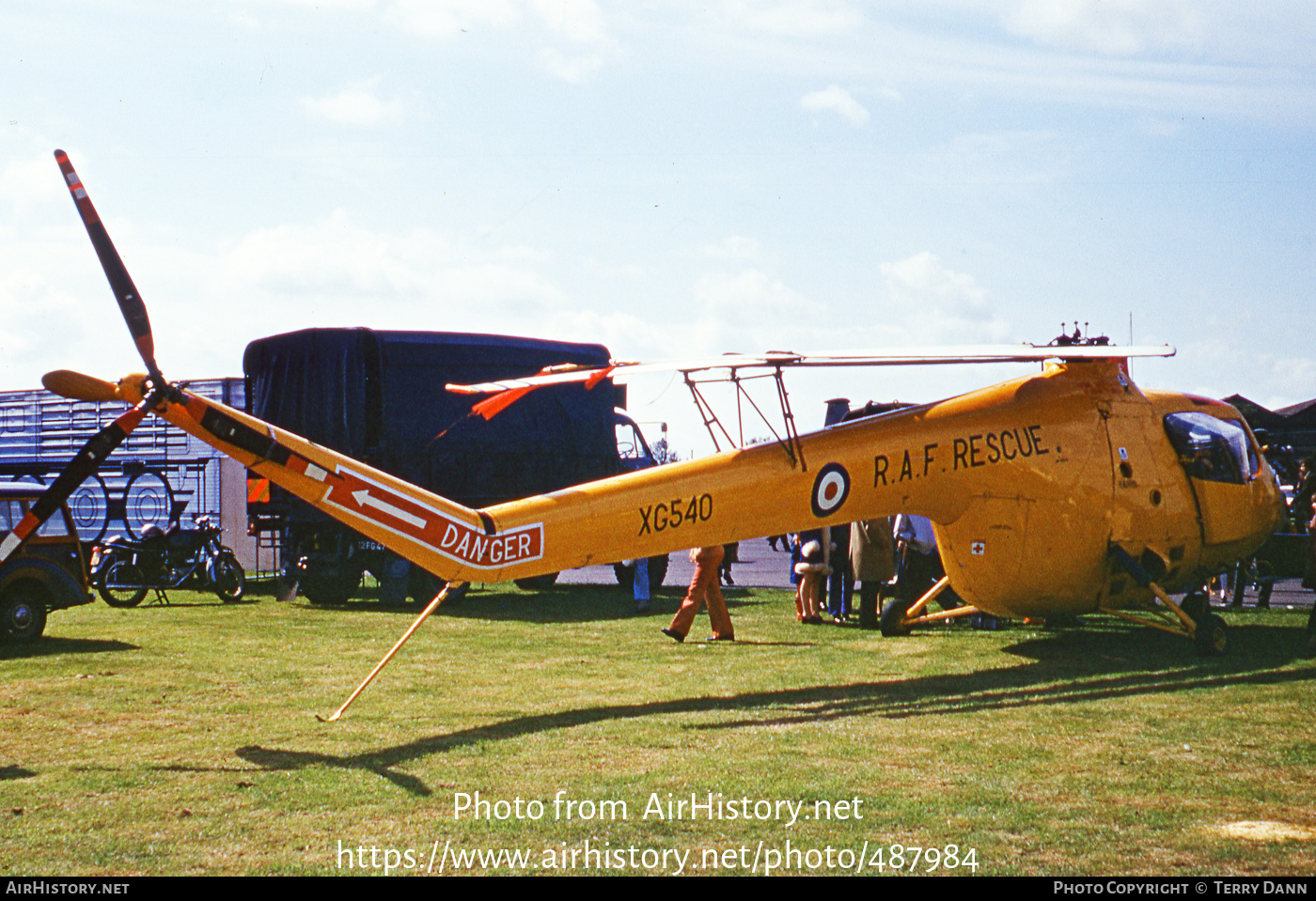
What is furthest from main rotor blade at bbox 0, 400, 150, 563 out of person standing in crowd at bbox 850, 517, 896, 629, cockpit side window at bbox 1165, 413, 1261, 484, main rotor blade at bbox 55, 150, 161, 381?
cockpit side window at bbox 1165, 413, 1261, 484

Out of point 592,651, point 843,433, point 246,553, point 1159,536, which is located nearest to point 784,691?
point 843,433

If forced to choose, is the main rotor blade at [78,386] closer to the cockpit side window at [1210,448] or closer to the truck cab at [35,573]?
the truck cab at [35,573]

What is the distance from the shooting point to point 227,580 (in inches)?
715

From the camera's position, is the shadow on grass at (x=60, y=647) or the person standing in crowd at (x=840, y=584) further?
the person standing in crowd at (x=840, y=584)

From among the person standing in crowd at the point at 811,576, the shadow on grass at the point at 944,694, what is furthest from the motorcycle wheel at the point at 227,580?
the shadow on grass at the point at 944,694

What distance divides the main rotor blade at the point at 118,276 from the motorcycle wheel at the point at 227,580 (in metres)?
11.9

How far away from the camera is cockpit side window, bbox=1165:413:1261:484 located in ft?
36.3

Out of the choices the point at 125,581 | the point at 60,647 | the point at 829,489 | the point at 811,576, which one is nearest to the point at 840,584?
the point at 811,576

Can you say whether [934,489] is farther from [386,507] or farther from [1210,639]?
[386,507]

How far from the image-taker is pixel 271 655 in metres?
11.3

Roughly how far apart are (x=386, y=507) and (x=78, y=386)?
6.56 feet

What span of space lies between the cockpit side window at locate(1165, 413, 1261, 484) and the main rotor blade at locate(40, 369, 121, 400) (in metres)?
9.30

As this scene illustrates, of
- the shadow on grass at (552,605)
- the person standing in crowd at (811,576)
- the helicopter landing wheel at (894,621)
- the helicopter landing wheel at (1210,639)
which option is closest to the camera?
the helicopter landing wheel at (1210,639)

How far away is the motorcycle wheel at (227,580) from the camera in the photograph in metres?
18.0
